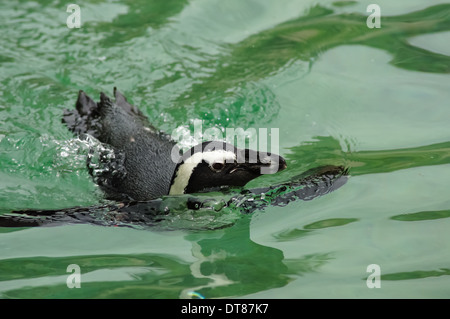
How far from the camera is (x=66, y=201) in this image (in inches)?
165

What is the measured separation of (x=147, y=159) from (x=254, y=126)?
103 cm

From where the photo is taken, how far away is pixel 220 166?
3.62m

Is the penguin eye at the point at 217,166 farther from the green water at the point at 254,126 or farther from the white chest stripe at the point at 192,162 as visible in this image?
the green water at the point at 254,126

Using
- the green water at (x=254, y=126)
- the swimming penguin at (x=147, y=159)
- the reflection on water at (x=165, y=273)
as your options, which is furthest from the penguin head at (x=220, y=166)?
the reflection on water at (x=165, y=273)

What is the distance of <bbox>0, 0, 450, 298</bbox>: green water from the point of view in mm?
3150

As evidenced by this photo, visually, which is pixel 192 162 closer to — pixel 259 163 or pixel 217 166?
pixel 217 166

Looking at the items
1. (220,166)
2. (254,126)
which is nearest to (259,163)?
(220,166)

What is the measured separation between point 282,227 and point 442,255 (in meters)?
0.87

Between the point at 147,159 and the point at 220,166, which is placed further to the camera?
the point at 147,159

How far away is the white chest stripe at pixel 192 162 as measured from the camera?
11.8 ft

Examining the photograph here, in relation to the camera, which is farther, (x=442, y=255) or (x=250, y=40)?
(x=250, y=40)

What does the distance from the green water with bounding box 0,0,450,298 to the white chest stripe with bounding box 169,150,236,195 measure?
299mm
